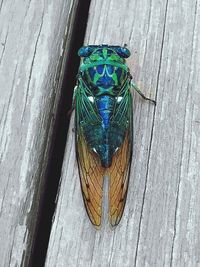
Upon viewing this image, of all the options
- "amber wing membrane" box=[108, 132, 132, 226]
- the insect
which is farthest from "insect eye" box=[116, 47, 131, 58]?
"amber wing membrane" box=[108, 132, 132, 226]

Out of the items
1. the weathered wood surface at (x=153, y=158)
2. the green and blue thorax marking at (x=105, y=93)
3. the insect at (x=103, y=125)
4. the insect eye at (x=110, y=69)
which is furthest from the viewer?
the insect eye at (x=110, y=69)

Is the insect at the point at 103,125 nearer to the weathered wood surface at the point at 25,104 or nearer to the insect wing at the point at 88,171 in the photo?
the insect wing at the point at 88,171

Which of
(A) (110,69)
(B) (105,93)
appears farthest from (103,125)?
(A) (110,69)

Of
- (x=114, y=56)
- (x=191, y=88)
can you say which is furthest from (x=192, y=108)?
(x=114, y=56)

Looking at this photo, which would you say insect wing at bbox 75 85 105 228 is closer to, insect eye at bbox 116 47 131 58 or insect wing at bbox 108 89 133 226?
insect wing at bbox 108 89 133 226

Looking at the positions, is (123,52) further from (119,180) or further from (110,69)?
(119,180)

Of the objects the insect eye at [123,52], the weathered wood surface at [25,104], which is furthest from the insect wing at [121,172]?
the weathered wood surface at [25,104]

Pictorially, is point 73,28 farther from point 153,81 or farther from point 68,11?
point 153,81
